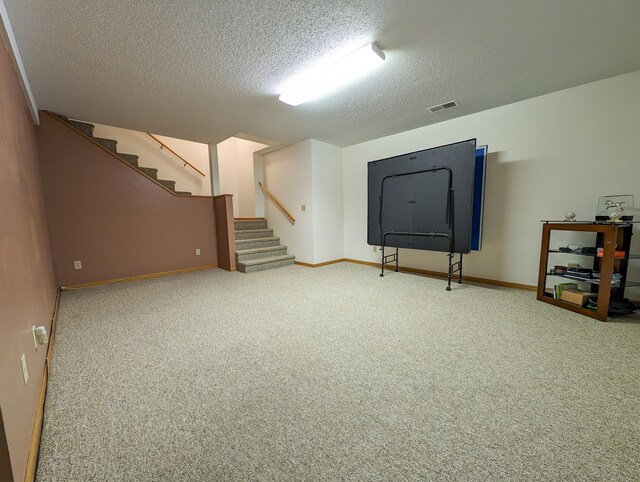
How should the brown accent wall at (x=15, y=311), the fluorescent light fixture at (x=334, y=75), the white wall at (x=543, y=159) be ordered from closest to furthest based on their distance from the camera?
the brown accent wall at (x=15, y=311), the fluorescent light fixture at (x=334, y=75), the white wall at (x=543, y=159)

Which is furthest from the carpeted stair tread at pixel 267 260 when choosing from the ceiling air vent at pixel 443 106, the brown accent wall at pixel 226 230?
the ceiling air vent at pixel 443 106

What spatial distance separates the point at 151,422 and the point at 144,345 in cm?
88

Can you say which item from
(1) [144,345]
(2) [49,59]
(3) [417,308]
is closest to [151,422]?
(1) [144,345]

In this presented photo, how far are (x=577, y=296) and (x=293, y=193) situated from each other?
13.7ft

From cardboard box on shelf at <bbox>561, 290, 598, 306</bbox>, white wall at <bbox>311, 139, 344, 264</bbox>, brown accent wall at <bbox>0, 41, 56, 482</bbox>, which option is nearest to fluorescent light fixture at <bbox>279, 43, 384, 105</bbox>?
white wall at <bbox>311, 139, 344, 264</bbox>

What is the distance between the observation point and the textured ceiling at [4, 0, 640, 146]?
160 cm

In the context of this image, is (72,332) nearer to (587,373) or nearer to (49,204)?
(49,204)

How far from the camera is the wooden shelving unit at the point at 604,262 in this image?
6.85 ft

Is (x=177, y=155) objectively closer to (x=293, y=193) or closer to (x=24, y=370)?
(x=293, y=193)

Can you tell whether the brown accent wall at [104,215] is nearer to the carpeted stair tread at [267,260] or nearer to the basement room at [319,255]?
the basement room at [319,255]

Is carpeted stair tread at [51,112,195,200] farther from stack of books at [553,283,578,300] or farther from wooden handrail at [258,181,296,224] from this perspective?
stack of books at [553,283,578,300]

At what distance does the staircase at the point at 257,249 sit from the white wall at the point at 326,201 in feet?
2.30

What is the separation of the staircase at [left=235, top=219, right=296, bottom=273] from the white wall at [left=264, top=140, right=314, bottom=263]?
186 millimetres

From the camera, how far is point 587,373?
1430 millimetres
